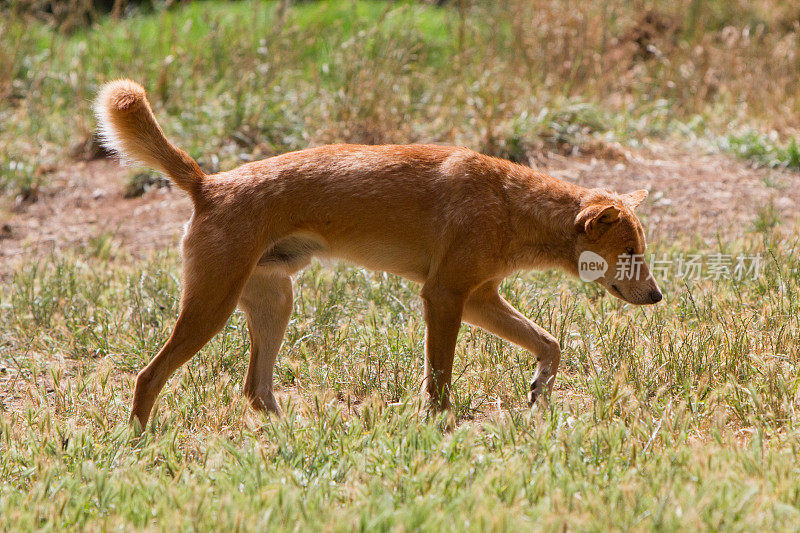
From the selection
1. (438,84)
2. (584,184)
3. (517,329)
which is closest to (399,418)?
(517,329)

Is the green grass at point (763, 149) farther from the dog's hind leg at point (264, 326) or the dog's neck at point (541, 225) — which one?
the dog's hind leg at point (264, 326)

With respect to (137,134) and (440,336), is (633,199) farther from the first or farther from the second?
(137,134)

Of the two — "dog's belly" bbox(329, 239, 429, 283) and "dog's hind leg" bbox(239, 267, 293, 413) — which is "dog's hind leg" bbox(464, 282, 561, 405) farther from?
"dog's hind leg" bbox(239, 267, 293, 413)

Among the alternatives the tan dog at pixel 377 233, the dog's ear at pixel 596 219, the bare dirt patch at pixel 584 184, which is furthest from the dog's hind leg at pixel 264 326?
the bare dirt patch at pixel 584 184

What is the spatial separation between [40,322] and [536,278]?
340 centimetres

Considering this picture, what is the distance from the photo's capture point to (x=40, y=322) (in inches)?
255

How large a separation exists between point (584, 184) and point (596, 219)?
3813 millimetres

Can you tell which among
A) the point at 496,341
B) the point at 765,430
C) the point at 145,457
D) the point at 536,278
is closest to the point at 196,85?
the point at 536,278

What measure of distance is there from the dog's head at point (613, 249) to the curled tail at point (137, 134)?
199 cm

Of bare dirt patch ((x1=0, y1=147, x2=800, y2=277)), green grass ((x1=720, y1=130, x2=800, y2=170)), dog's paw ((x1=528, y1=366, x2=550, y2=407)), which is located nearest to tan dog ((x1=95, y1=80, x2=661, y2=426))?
dog's paw ((x1=528, y1=366, x2=550, y2=407))

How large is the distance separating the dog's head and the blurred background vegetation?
4086 millimetres

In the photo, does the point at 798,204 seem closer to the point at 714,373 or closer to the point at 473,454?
the point at 714,373

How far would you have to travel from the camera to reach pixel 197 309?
4.62 metres

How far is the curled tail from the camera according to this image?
4.74 m
